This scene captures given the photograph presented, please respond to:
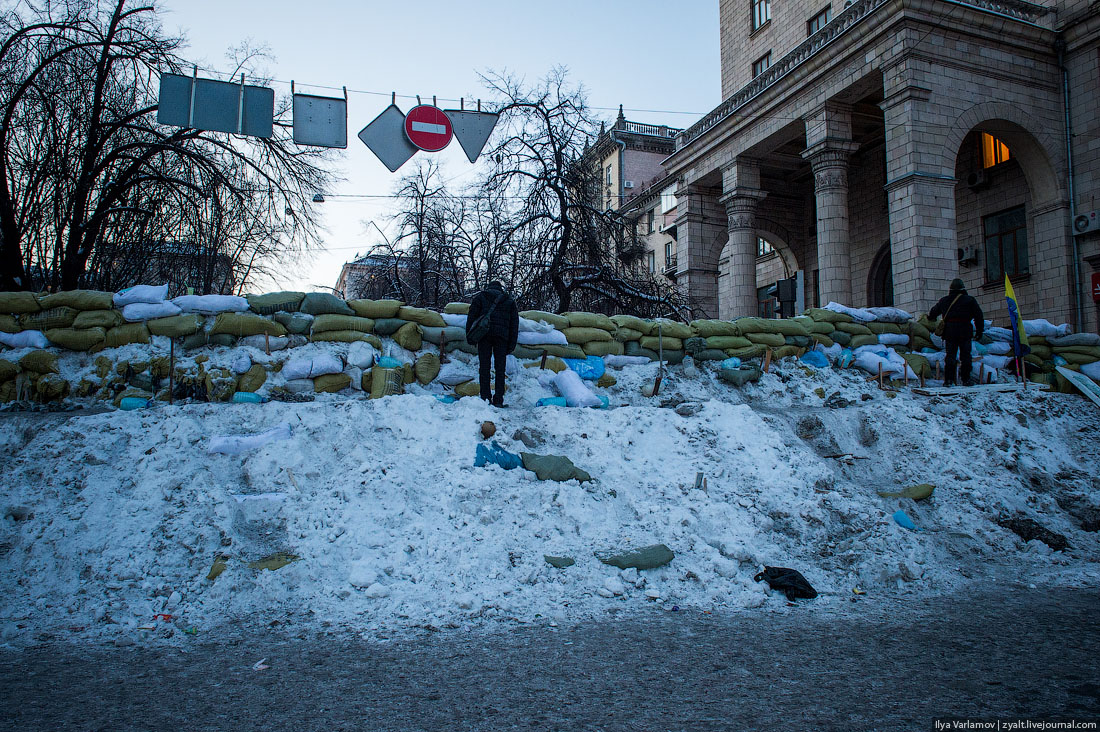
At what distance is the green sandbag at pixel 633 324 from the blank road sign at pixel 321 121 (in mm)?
3839

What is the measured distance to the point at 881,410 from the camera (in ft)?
22.6

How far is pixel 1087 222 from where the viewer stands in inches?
479

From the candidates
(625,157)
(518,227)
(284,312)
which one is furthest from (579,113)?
(625,157)

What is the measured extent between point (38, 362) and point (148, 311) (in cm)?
103

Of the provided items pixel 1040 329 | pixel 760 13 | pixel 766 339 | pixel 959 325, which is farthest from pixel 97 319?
pixel 760 13

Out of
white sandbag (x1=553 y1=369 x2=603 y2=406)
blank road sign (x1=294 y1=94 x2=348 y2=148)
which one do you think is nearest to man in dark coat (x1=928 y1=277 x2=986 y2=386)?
white sandbag (x1=553 y1=369 x2=603 y2=406)

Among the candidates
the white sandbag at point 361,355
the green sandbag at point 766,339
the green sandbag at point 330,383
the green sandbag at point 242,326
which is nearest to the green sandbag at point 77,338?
the green sandbag at point 242,326

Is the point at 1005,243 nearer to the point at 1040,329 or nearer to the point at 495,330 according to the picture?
the point at 1040,329

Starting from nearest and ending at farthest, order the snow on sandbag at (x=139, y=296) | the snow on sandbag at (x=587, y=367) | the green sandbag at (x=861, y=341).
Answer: the snow on sandbag at (x=139, y=296)
the snow on sandbag at (x=587, y=367)
the green sandbag at (x=861, y=341)

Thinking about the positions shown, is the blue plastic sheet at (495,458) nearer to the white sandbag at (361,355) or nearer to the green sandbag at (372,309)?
the white sandbag at (361,355)

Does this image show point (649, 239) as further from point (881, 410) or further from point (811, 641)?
point (811, 641)

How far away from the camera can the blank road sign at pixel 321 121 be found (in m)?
6.84

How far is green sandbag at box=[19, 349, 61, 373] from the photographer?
595 cm

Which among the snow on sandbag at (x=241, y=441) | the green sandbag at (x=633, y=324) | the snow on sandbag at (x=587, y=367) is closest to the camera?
the snow on sandbag at (x=241, y=441)
